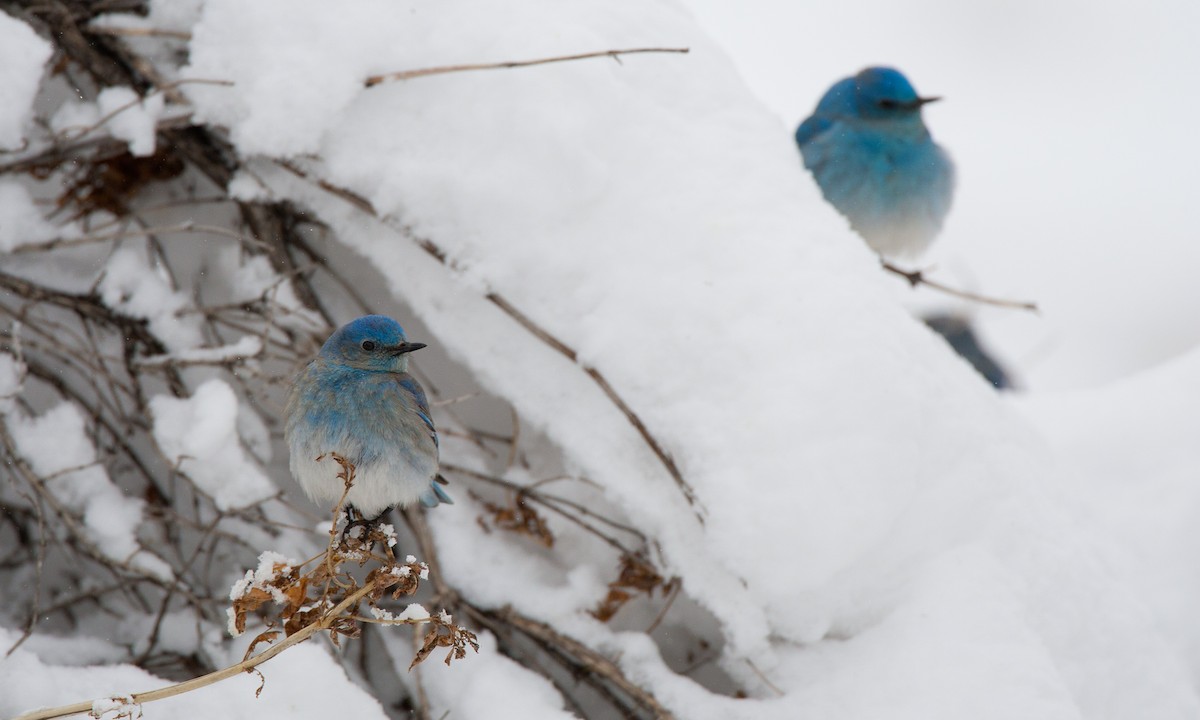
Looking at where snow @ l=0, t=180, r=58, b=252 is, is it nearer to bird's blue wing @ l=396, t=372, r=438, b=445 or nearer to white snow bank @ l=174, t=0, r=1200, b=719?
white snow bank @ l=174, t=0, r=1200, b=719

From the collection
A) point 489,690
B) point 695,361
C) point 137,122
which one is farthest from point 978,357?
point 137,122

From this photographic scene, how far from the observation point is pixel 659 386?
2.45m

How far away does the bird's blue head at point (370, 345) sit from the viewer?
1972 millimetres

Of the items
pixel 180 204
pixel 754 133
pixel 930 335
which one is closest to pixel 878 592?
pixel 930 335

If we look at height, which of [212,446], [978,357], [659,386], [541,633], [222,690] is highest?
[659,386]

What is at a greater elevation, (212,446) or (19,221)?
(19,221)

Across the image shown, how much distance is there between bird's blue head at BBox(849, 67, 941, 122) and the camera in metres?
4.45

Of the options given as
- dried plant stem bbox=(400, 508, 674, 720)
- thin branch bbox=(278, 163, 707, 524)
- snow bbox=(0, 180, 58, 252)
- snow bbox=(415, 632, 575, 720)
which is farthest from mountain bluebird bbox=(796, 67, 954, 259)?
snow bbox=(0, 180, 58, 252)

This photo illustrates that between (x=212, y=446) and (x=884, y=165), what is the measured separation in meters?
3.16

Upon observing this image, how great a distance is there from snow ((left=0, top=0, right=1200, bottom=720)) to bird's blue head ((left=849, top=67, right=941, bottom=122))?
1785 mm

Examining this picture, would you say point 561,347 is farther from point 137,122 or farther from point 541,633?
point 137,122

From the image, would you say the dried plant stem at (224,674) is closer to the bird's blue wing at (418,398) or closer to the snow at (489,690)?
the bird's blue wing at (418,398)

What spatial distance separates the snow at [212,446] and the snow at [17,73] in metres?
0.81

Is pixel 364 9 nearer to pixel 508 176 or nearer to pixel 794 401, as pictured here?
pixel 508 176
